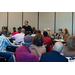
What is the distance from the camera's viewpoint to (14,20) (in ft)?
30.9

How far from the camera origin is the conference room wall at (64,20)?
911cm

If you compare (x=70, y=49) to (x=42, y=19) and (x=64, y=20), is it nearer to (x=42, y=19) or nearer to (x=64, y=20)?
(x=64, y=20)

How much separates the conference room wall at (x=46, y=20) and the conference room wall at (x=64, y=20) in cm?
→ 47

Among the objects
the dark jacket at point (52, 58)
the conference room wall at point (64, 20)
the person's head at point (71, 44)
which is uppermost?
the conference room wall at point (64, 20)

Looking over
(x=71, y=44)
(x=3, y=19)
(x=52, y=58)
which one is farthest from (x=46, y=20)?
(x=52, y=58)

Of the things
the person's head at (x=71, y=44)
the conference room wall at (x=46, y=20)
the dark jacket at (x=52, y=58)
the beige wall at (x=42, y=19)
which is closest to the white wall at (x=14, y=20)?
the beige wall at (x=42, y=19)

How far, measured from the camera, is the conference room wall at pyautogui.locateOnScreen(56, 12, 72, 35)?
9.11m

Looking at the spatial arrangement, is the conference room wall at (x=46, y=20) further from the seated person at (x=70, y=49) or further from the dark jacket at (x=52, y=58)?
the dark jacket at (x=52, y=58)

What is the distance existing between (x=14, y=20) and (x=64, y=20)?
395 centimetres

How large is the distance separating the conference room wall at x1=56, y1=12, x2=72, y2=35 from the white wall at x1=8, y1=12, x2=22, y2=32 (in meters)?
3.03

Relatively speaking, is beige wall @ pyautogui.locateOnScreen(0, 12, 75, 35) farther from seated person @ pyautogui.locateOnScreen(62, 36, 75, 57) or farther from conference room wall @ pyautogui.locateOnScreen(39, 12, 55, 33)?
seated person @ pyautogui.locateOnScreen(62, 36, 75, 57)
